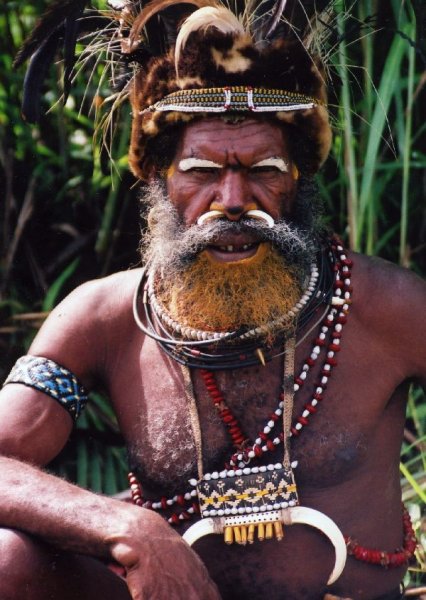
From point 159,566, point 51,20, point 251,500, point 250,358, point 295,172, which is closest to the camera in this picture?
point 159,566

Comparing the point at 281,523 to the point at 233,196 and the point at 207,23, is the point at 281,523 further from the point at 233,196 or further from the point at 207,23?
the point at 207,23

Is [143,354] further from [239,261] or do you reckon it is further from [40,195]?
[40,195]

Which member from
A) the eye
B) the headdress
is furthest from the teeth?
the headdress

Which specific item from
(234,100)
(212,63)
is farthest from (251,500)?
(212,63)

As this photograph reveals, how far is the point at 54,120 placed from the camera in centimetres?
502

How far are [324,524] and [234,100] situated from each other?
123 cm

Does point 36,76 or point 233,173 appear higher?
point 36,76

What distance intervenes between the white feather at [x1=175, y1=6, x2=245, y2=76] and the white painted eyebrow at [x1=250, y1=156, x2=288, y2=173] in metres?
0.37

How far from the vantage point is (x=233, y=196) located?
3002 millimetres

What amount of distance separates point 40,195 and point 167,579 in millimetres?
2843

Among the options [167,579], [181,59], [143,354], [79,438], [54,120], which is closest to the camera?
[167,579]

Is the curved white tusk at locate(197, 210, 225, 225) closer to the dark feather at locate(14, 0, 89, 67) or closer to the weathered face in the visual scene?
the weathered face

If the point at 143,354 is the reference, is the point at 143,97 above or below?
above

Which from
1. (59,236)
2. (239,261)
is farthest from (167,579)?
(59,236)
